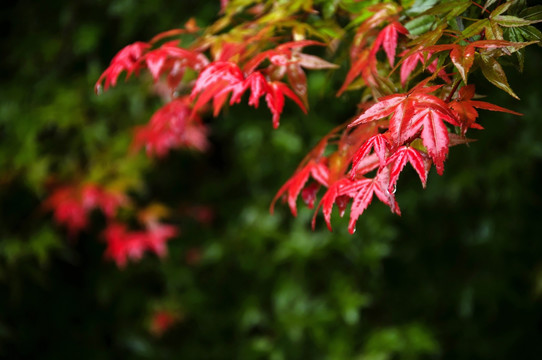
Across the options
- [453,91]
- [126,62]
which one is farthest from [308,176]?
[126,62]

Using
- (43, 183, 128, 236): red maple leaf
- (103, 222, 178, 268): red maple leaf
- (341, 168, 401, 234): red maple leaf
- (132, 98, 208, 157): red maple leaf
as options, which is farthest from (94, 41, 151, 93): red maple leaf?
(103, 222, 178, 268): red maple leaf

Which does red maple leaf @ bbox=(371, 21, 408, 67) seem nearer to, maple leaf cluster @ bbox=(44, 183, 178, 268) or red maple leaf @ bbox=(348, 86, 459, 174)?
red maple leaf @ bbox=(348, 86, 459, 174)

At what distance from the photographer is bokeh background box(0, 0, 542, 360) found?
6.38 ft

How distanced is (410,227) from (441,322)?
42 centimetres

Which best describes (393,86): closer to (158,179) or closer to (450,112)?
(450,112)

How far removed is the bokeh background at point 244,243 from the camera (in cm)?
195

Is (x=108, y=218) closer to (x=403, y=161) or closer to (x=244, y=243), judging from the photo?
(x=244, y=243)

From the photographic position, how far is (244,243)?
2086 millimetres

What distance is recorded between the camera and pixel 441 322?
2.11 meters

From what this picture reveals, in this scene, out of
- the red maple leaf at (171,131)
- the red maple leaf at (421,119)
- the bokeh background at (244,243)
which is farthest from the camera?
the bokeh background at (244,243)

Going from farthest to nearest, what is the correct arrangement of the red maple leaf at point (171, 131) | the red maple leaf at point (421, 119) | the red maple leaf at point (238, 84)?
the red maple leaf at point (171, 131) < the red maple leaf at point (238, 84) < the red maple leaf at point (421, 119)

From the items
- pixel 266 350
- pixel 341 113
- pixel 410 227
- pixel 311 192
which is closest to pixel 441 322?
pixel 410 227

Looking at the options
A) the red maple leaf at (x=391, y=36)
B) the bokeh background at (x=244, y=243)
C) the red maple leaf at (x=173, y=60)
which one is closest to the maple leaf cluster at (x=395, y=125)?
the red maple leaf at (x=391, y=36)

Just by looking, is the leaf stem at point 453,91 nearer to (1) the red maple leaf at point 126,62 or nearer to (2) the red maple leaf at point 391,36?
(2) the red maple leaf at point 391,36
